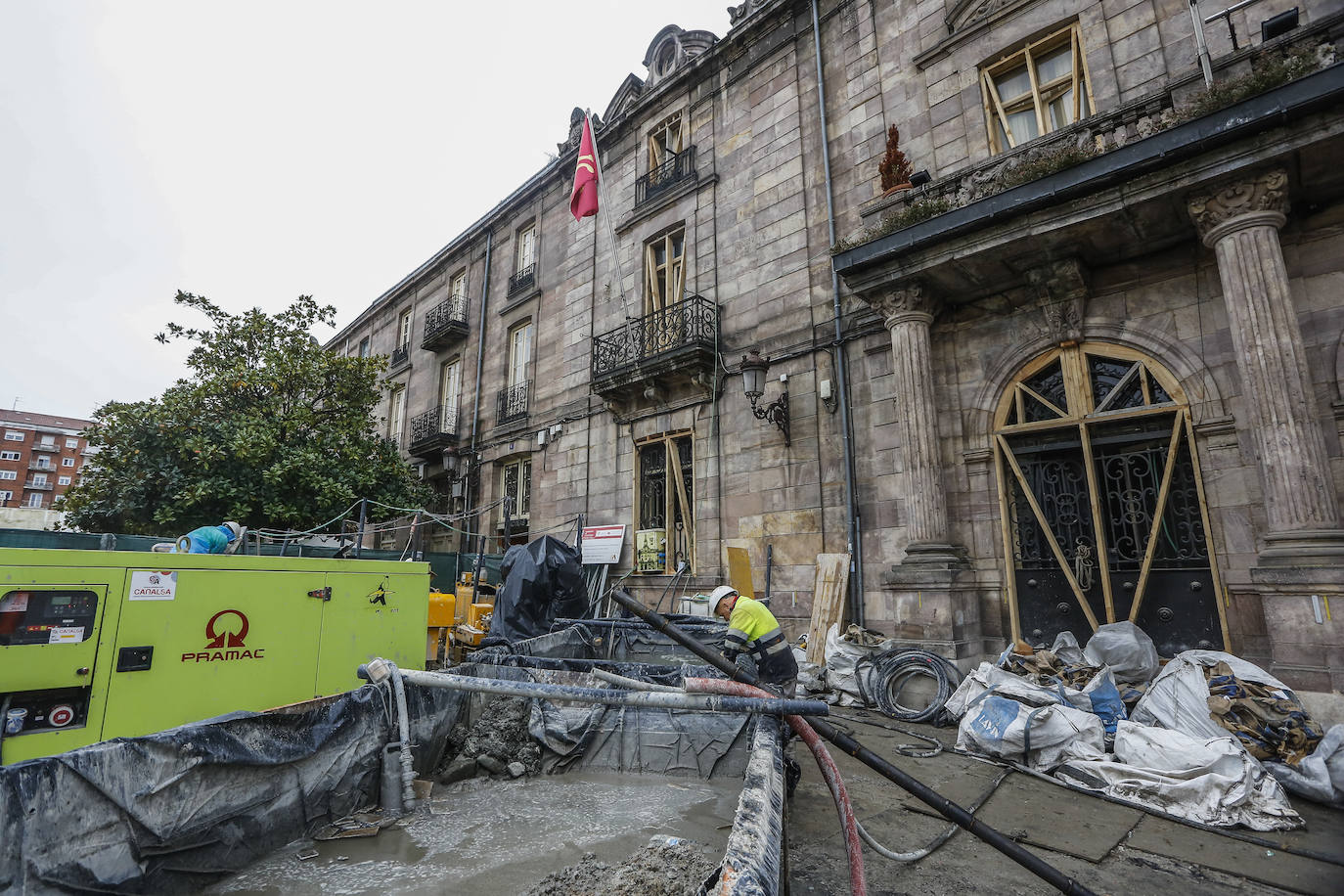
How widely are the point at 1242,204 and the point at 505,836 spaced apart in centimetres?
909

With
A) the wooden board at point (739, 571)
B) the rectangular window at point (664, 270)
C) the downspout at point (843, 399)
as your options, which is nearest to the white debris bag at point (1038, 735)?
the downspout at point (843, 399)

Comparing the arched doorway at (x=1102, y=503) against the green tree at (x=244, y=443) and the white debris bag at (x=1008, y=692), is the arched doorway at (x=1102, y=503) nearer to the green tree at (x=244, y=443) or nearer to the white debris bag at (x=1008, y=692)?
the white debris bag at (x=1008, y=692)

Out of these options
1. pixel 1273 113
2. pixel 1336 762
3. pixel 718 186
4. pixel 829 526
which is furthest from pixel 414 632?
pixel 718 186

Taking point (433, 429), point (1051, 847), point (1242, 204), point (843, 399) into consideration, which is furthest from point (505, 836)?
point (433, 429)

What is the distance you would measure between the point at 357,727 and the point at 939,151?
1071cm

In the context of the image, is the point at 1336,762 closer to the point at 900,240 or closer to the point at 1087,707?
the point at 1087,707

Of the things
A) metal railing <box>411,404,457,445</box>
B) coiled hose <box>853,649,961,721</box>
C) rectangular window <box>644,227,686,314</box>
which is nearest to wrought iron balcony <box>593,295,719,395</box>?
rectangular window <box>644,227,686,314</box>

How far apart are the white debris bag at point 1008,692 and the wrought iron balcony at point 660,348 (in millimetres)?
7387

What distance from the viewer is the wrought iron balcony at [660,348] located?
12.4 m

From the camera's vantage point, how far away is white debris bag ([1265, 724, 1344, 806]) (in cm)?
459

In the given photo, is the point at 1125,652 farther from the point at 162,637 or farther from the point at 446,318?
the point at 446,318

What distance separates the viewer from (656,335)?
13469 mm

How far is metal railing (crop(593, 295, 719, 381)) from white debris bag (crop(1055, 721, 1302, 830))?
898 cm

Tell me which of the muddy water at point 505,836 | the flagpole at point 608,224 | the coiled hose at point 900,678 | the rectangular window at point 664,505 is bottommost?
the muddy water at point 505,836
